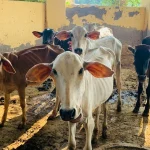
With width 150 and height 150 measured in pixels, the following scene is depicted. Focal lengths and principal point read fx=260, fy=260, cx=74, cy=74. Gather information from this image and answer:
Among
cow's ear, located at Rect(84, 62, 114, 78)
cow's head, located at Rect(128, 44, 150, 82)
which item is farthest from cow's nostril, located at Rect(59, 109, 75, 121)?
cow's head, located at Rect(128, 44, 150, 82)

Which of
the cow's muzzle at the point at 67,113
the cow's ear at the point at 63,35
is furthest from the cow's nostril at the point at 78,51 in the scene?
the cow's muzzle at the point at 67,113

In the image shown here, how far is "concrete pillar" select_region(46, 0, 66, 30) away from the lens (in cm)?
1068

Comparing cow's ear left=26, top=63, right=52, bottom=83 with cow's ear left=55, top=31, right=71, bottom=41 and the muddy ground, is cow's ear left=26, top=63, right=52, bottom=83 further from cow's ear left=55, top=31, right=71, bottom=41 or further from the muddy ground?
cow's ear left=55, top=31, right=71, bottom=41

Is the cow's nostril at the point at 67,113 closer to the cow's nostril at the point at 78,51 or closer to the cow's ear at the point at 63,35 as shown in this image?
the cow's nostril at the point at 78,51

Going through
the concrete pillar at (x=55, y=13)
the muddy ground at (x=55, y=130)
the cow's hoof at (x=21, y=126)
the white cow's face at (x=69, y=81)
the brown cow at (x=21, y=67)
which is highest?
the concrete pillar at (x=55, y=13)

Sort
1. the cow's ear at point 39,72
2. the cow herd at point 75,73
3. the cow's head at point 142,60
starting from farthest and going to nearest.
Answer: the cow's head at point 142,60
the cow's ear at point 39,72
the cow herd at point 75,73

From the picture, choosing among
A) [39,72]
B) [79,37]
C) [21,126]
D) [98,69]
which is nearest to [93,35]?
[79,37]

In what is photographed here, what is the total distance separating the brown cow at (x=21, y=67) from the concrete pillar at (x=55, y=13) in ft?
18.8

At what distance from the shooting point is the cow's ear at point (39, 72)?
9.21 feet

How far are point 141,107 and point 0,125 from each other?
3.07 meters

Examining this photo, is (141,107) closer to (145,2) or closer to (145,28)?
(145,28)

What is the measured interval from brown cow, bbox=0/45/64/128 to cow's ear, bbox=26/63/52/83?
155cm

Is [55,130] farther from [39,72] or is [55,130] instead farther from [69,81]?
[69,81]

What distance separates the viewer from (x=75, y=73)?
2.62 metres
